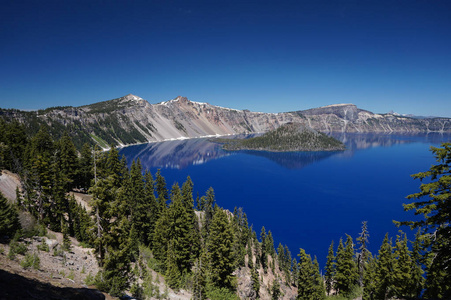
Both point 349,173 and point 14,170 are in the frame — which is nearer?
point 14,170

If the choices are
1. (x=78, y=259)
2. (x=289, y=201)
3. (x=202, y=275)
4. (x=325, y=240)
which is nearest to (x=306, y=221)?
(x=325, y=240)

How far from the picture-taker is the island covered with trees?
17.8m

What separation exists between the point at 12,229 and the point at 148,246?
30.6m

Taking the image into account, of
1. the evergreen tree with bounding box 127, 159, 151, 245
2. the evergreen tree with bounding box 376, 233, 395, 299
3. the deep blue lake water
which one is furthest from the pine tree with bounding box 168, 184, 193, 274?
the deep blue lake water

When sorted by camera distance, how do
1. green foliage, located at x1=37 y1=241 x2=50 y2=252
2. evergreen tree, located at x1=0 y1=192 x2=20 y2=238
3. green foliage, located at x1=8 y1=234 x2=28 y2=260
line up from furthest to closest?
green foliage, located at x1=37 y1=241 x2=50 y2=252, evergreen tree, located at x1=0 y1=192 x2=20 y2=238, green foliage, located at x1=8 y1=234 x2=28 y2=260

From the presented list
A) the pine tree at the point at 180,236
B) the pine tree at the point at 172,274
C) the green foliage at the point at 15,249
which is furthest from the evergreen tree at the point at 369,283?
the green foliage at the point at 15,249

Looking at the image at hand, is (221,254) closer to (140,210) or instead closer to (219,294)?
(219,294)

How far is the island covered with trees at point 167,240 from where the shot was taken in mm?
17798

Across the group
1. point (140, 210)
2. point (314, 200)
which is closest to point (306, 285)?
point (140, 210)

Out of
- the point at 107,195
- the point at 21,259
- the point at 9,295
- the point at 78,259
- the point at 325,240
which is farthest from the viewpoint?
the point at 325,240

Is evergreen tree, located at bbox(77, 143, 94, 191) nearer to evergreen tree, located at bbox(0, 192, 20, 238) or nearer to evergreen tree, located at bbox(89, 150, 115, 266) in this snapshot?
evergreen tree, located at bbox(0, 192, 20, 238)

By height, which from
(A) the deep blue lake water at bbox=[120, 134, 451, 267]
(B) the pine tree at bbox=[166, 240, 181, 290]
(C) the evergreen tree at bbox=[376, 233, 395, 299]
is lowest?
(A) the deep blue lake water at bbox=[120, 134, 451, 267]

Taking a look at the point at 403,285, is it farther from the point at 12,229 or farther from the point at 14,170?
the point at 14,170

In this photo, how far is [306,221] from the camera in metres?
102
